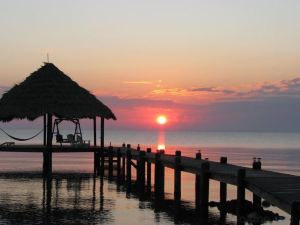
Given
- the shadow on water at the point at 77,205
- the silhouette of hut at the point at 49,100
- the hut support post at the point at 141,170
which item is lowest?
the shadow on water at the point at 77,205

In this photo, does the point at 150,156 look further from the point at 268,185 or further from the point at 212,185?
the point at 268,185

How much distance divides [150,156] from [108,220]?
9615 millimetres

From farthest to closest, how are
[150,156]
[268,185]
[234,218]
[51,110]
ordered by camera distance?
[51,110] → [150,156] → [234,218] → [268,185]

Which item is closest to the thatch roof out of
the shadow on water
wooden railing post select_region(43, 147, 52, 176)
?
wooden railing post select_region(43, 147, 52, 176)

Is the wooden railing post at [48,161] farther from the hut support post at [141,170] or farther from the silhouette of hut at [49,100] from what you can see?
the hut support post at [141,170]

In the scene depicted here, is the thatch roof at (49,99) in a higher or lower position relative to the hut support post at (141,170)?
higher

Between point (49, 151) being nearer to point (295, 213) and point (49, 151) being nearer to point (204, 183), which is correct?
point (204, 183)

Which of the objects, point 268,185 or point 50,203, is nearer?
point 268,185

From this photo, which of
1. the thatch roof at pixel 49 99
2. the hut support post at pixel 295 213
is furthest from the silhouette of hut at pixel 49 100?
the hut support post at pixel 295 213

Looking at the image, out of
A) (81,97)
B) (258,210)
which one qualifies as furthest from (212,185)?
(258,210)

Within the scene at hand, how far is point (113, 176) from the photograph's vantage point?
40.9 metres

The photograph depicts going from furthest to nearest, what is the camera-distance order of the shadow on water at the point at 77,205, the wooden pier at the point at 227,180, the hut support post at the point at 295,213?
the shadow on water at the point at 77,205
the wooden pier at the point at 227,180
the hut support post at the point at 295,213

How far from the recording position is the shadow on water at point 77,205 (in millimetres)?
22594

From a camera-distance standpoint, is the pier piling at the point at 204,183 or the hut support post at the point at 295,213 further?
the pier piling at the point at 204,183
